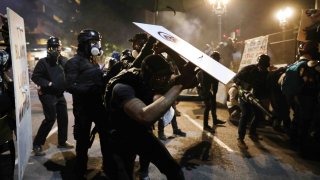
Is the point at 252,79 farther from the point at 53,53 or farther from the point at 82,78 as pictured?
the point at 53,53

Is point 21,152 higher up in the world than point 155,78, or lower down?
lower down

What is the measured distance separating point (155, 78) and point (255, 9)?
81.5 feet

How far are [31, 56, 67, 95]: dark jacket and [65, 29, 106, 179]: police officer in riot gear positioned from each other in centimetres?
138

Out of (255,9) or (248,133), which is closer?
(248,133)

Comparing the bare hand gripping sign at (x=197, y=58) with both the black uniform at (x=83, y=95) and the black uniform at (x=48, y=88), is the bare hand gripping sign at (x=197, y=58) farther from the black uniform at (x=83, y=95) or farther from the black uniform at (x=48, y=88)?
the black uniform at (x=48, y=88)

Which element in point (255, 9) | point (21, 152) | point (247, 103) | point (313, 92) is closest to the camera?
point (21, 152)

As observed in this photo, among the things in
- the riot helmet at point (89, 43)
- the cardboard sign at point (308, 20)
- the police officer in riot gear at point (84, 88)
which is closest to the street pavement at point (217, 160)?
the police officer in riot gear at point (84, 88)

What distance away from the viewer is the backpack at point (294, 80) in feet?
20.5

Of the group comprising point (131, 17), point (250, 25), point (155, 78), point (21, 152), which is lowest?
point (21, 152)

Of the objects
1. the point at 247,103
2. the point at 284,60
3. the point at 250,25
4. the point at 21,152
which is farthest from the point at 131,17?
the point at 21,152

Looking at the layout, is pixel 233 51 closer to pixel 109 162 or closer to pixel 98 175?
pixel 98 175

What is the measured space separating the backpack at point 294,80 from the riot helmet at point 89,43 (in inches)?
150

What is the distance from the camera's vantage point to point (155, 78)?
2.88 m

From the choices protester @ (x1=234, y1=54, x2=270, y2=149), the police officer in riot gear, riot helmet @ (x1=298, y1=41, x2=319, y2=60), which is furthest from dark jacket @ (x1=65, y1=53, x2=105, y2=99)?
riot helmet @ (x1=298, y1=41, x2=319, y2=60)
